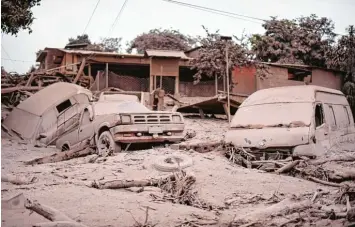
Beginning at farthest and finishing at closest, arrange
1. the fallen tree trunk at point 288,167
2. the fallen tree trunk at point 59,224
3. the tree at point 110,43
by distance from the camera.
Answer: the fallen tree trunk at point 288,167 → the tree at point 110,43 → the fallen tree trunk at point 59,224

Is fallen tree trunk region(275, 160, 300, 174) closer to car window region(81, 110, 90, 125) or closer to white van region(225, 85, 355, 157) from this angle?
white van region(225, 85, 355, 157)

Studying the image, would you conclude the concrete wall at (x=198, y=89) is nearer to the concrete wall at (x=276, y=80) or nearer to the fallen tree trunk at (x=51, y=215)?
the concrete wall at (x=276, y=80)

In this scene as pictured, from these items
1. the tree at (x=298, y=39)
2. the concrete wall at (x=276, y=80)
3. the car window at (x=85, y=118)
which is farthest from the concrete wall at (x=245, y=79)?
the car window at (x=85, y=118)

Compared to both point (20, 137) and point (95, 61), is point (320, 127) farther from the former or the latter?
point (20, 137)

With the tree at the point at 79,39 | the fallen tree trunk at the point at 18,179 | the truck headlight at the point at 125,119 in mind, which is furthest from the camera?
the truck headlight at the point at 125,119

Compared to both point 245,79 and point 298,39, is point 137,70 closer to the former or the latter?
point 245,79

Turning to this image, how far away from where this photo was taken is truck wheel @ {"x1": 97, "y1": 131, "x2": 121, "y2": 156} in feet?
16.6

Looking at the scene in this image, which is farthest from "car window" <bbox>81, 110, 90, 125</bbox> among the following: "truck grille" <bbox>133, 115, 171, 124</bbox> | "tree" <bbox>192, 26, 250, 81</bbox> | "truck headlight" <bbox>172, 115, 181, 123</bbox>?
"tree" <bbox>192, 26, 250, 81</bbox>

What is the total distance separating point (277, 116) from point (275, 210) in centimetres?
180

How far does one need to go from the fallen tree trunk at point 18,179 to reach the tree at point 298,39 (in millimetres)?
2990

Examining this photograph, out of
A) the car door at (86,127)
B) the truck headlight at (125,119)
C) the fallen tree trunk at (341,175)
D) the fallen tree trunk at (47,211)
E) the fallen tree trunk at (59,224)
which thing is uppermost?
the truck headlight at (125,119)

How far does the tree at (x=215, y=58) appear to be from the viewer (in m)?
5.73

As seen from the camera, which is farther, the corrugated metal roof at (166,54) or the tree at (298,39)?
the corrugated metal roof at (166,54)

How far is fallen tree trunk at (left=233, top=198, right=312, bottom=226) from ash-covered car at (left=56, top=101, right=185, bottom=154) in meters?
1.83
